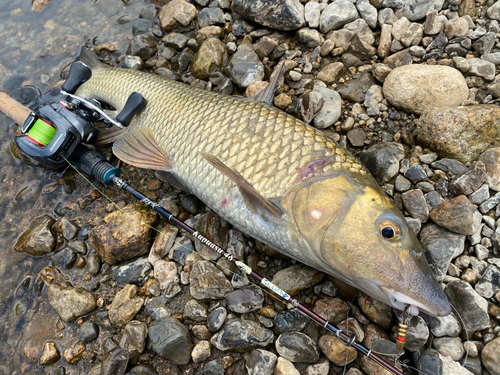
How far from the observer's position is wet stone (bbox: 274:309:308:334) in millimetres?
2271

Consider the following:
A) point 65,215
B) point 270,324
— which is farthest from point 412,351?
point 65,215

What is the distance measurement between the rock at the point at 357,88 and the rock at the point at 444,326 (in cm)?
216

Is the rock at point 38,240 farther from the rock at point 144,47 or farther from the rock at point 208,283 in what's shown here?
the rock at point 144,47

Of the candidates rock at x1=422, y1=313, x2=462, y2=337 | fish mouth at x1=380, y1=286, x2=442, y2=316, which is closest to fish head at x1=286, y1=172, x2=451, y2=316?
fish mouth at x1=380, y1=286, x2=442, y2=316

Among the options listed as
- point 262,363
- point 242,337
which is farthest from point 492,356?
point 242,337

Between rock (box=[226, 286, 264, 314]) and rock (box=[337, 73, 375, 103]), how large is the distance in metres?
2.23

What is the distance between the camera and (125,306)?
2.51 metres

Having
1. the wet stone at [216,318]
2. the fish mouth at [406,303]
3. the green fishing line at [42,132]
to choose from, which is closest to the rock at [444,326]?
the fish mouth at [406,303]

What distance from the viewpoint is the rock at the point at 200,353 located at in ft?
7.39

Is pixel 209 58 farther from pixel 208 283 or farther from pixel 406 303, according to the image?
pixel 406 303

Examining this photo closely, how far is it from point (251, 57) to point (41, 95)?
297 centimetres

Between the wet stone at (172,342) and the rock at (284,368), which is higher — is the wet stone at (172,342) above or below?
below

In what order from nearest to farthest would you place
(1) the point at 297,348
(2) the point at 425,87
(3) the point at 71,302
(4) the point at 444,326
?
(4) the point at 444,326 < (1) the point at 297,348 < (3) the point at 71,302 < (2) the point at 425,87

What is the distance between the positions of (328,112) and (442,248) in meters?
1.62
